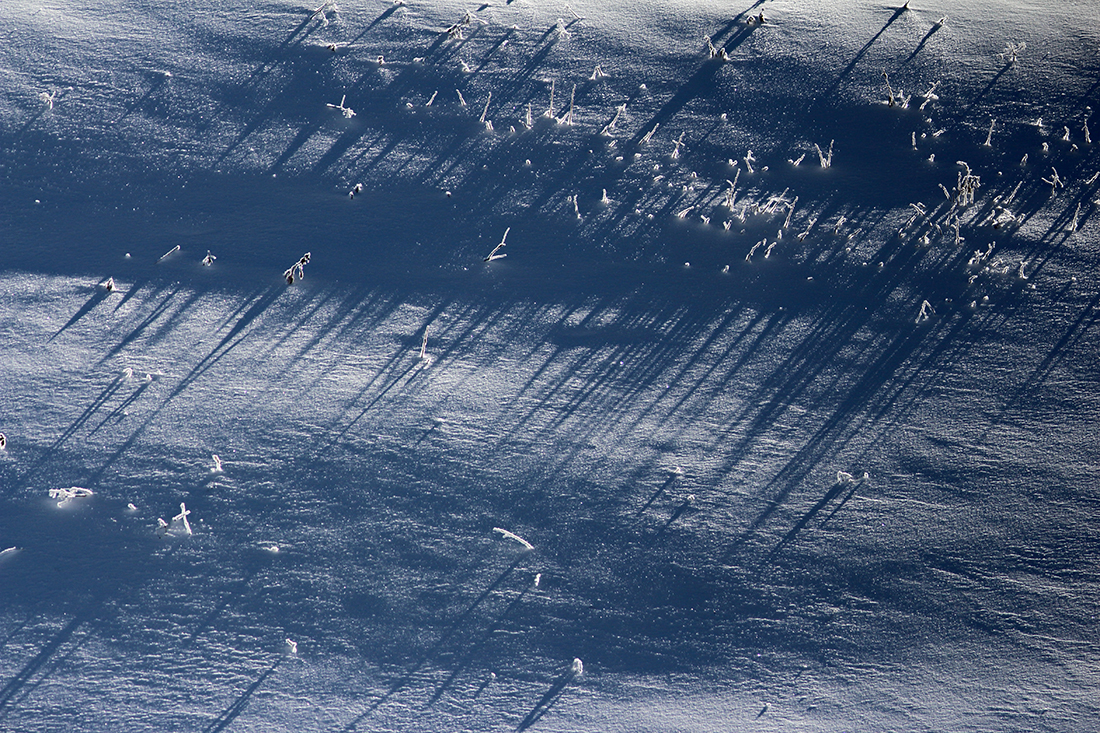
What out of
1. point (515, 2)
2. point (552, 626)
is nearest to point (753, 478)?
point (552, 626)

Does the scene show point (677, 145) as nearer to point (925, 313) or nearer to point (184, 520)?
point (925, 313)

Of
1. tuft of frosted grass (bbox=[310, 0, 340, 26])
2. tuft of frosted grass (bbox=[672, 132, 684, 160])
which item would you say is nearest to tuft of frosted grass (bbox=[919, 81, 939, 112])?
tuft of frosted grass (bbox=[672, 132, 684, 160])

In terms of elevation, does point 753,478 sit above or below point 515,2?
below

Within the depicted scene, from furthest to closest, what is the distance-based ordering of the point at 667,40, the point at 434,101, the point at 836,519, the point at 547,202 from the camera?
the point at 667,40 → the point at 434,101 → the point at 547,202 → the point at 836,519

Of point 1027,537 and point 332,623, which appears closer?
point 332,623

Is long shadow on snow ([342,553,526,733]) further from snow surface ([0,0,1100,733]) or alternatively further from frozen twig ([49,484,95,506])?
frozen twig ([49,484,95,506])

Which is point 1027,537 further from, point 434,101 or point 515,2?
point 515,2

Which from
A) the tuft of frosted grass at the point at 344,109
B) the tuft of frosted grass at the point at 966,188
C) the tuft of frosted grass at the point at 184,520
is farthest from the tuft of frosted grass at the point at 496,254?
the tuft of frosted grass at the point at 966,188
